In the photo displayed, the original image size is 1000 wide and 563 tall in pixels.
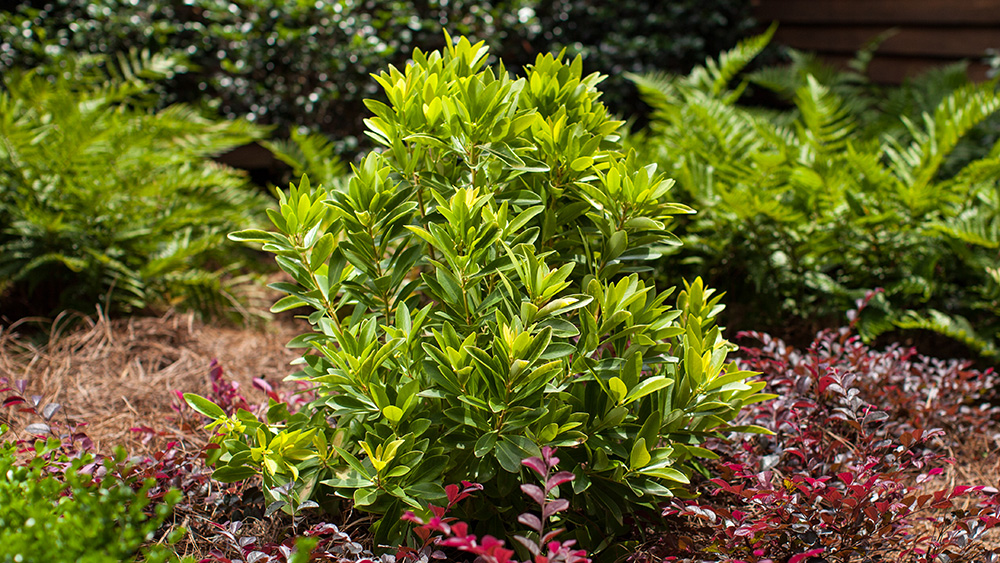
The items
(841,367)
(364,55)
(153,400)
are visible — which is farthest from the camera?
(364,55)

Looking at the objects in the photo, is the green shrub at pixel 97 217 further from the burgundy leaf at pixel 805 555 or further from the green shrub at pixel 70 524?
the burgundy leaf at pixel 805 555

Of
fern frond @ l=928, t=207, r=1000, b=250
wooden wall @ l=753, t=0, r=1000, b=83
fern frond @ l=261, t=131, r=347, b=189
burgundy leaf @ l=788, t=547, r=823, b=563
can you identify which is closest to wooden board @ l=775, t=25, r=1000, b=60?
wooden wall @ l=753, t=0, r=1000, b=83

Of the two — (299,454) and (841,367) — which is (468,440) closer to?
(299,454)

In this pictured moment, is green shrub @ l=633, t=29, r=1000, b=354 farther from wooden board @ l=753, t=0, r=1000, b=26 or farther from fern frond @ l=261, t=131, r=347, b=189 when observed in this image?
wooden board @ l=753, t=0, r=1000, b=26

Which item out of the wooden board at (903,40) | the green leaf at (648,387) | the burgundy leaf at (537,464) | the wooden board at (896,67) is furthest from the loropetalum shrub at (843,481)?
the wooden board at (896,67)

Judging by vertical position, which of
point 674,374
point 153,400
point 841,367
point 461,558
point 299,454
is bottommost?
point 153,400

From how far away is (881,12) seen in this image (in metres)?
4.95

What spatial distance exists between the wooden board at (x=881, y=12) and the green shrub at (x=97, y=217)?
4.75 meters

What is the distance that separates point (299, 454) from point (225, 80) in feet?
11.8

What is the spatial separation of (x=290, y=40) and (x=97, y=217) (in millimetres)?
1738

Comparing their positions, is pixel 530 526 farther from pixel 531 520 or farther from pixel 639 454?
pixel 639 454

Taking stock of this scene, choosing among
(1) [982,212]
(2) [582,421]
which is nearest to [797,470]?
(2) [582,421]

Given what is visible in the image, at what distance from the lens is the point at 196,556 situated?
1347mm

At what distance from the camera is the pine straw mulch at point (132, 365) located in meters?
2.01
